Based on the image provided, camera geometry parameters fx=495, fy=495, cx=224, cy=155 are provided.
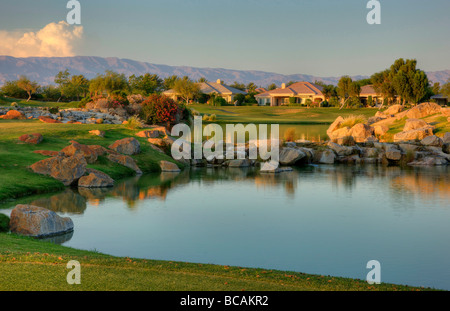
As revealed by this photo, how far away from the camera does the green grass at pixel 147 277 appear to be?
777 centimetres

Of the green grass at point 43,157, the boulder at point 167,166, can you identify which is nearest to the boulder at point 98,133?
the green grass at point 43,157

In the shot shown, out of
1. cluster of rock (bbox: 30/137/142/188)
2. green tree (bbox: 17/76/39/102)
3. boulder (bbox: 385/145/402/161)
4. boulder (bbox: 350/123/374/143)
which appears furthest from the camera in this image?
green tree (bbox: 17/76/39/102)

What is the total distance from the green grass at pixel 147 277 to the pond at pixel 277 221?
2773 mm

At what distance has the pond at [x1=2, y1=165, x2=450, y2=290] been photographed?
503 inches

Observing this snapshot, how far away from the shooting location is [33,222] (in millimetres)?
14305

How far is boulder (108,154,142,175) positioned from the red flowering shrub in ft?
49.9

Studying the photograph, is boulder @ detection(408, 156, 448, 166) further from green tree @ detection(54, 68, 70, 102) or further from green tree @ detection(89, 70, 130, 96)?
green tree @ detection(54, 68, 70, 102)

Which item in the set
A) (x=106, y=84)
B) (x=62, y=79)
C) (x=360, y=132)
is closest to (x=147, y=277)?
(x=360, y=132)

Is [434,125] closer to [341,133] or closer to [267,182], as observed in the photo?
[341,133]

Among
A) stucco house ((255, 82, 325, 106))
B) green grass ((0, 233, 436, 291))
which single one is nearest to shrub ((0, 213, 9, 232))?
green grass ((0, 233, 436, 291))

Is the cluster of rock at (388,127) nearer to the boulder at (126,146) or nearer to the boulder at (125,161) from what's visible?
the boulder at (126,146)

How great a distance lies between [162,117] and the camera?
43.1m

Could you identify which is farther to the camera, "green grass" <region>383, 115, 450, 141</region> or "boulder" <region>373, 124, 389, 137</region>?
"boulder" <region>373, 124, 389, 137</region>
